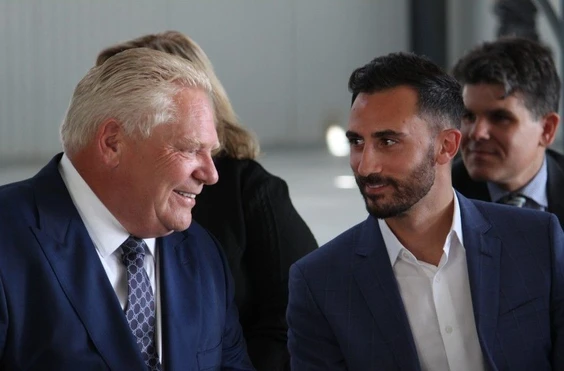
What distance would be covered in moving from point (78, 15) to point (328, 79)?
331cm

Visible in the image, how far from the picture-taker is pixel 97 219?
193 centimetres

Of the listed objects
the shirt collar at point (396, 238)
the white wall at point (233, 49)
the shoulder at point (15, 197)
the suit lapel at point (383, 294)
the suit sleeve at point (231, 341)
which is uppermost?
the shoulder at point (15, 197)

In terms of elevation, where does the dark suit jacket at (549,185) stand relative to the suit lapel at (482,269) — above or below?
below

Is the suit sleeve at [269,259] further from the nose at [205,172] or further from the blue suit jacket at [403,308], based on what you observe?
the nose at [205,172]

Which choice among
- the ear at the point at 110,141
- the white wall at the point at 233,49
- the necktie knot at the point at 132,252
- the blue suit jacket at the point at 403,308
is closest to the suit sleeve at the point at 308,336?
the blue suit jacket at the point at 403,308

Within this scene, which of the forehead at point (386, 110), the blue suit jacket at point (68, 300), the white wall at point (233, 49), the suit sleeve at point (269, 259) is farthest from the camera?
the white wall at point (233, 49)

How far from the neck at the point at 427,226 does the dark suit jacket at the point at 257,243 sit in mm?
502

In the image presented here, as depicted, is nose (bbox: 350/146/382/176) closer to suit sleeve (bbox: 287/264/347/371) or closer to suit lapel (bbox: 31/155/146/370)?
suit sleeve (bbox: 287/264/347/371)

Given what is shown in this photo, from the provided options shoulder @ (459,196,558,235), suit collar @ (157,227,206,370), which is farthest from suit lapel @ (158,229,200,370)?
shoulder @ (459,196,558,235)

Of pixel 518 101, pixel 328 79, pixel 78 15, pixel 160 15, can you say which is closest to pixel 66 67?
pixel 78 15

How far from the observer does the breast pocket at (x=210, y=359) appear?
1991mm

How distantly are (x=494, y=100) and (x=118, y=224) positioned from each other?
4.35ft

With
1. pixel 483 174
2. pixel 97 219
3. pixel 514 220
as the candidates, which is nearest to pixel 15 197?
pixel 97 219

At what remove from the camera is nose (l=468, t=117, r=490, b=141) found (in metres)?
2.81
